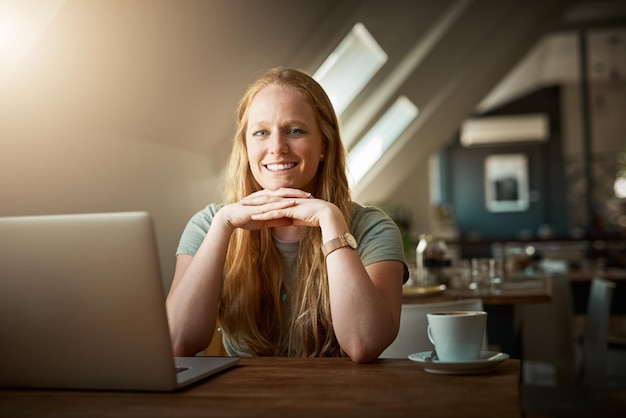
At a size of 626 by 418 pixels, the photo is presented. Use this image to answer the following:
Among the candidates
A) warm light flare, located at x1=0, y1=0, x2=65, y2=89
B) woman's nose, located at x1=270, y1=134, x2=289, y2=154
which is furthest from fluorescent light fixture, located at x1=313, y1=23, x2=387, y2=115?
warm light flare, located at x1=0, y1=0, x2=65, y2=89

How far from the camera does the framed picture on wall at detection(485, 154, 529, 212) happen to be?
14.8 m

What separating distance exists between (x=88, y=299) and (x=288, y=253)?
779 millimetres

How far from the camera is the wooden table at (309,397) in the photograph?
3.09 ft

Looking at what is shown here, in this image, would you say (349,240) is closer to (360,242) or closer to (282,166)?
(360,242)

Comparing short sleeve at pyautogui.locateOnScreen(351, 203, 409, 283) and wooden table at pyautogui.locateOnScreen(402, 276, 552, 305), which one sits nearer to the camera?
short sleeve at pyautogui.locateOnScreen(351, 203, 409, 283)

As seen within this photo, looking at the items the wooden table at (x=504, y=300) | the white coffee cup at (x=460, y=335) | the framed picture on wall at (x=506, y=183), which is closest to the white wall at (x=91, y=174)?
the wooden table at (x=504, y=300)

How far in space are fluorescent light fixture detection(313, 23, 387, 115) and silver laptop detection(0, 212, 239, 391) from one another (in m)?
3.21

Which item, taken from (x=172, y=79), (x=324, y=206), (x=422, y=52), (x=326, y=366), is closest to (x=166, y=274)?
(x=172, y=79)

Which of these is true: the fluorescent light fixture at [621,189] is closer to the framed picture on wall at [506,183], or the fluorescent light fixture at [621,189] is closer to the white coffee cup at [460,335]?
the framed picture on wall at [506,183]

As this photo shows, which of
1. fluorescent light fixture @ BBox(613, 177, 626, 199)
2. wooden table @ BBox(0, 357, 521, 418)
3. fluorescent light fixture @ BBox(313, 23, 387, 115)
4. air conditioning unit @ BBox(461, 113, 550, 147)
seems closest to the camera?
wooden table @ BBox(0, 357, 521, 418)

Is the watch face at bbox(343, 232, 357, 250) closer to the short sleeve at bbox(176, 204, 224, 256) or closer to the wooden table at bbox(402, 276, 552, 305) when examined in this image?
the short sleeve at bbox(176, 204, 224, 256)

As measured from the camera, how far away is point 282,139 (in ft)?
5.85

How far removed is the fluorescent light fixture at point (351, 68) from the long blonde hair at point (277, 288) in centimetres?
231

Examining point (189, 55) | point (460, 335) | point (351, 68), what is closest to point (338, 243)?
point (460, 335)
